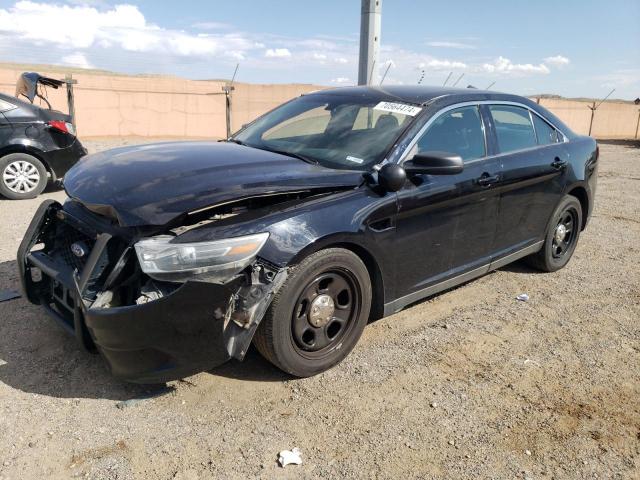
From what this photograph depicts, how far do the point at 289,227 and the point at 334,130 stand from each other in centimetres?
135

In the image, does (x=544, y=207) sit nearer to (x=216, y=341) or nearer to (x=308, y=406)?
(x=308, y=406)

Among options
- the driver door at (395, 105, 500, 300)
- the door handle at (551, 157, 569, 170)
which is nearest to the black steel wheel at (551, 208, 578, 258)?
the door handle at (551, 157, 569, 170)

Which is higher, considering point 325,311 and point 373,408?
point 325,311

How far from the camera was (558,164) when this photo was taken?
482 cm

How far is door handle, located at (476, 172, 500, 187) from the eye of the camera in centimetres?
397

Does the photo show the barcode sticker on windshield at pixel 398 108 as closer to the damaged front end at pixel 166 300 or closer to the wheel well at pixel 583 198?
the damaged front end at pixel 166 300

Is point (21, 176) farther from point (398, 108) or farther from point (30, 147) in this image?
point (398, 108)

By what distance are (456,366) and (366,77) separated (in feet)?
21.0

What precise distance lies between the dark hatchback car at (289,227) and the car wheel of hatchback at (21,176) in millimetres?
4591

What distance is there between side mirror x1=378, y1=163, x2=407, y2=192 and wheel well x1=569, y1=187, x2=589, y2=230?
106 inches

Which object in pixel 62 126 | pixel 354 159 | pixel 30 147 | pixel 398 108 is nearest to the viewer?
pixel 354 159

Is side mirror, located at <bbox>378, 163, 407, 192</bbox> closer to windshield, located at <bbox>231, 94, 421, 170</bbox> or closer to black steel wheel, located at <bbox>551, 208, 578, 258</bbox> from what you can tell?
windshield, located at <bbox>231, 94, 421, 170</bbox>

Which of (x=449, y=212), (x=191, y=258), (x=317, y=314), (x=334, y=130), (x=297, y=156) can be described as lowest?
(x=317, y=314)

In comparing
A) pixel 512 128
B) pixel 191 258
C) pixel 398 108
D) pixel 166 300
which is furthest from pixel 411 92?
pixel 166 300
